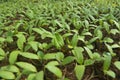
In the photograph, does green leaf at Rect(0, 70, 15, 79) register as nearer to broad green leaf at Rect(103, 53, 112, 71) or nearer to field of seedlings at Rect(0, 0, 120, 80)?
field of seedlings at Rect(0, 0, 120, 80)

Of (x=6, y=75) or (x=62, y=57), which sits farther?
(x=62, y=57)

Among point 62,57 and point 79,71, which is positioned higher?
point 62,57

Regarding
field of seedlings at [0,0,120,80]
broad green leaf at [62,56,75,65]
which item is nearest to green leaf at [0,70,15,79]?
field of seedlings at [0,0,120,80]

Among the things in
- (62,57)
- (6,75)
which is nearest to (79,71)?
(62,57)

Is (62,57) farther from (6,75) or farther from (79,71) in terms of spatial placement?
(6,75)

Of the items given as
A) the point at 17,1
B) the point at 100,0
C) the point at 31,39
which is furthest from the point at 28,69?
the point at 17,1

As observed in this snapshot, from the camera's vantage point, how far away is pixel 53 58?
2.12 metres

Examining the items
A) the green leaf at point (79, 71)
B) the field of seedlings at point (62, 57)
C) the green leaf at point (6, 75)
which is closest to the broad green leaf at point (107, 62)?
the field of seedlings at point (62, 57)

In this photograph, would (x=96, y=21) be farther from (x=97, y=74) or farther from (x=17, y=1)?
(x=17, y=1)

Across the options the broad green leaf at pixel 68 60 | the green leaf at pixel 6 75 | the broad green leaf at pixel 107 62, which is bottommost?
the broad green leaf at pixel 107 62

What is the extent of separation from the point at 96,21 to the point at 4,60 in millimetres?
1429

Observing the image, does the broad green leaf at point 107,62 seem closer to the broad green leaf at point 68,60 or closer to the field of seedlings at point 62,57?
the field of seedlings at point 62,57

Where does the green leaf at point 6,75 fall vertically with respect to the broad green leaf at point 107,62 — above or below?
above

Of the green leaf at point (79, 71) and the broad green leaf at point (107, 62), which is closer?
the green leaf at point (79, 71)
